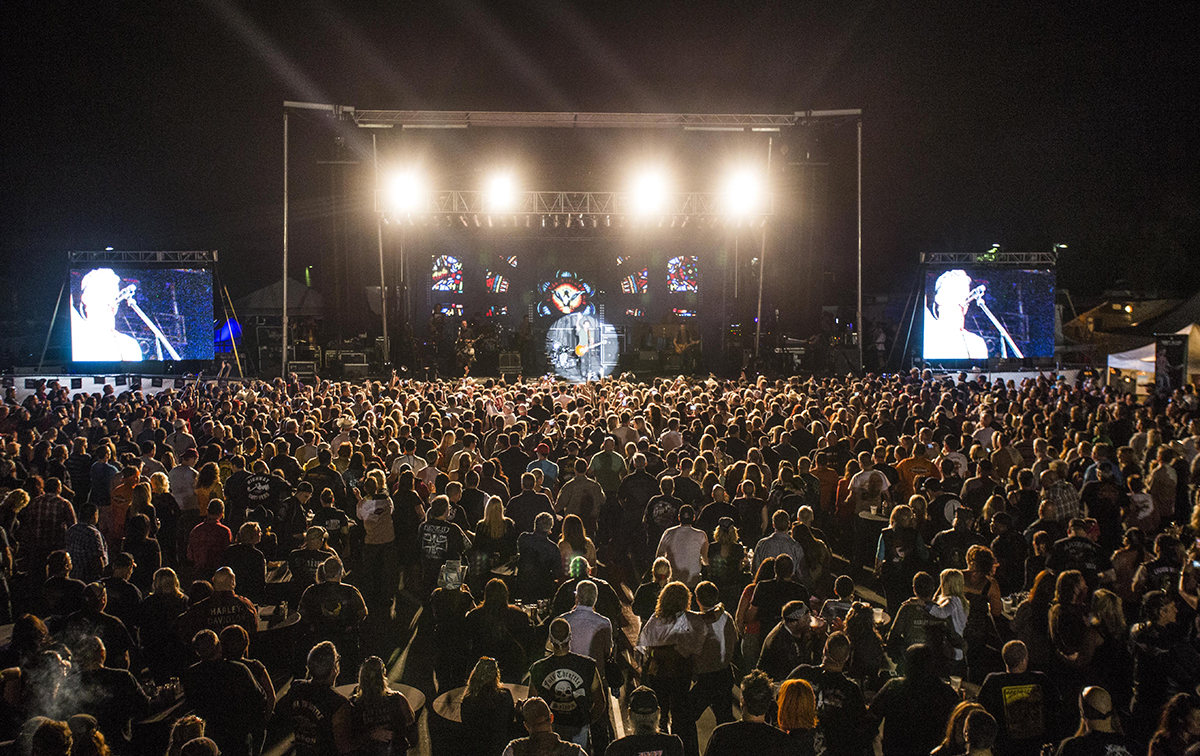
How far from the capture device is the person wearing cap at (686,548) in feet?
23.2

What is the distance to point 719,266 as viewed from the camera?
38.1 metres

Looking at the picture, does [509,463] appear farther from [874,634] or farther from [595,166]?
[595,166]

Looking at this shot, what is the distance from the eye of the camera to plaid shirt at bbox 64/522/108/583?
7141 mm

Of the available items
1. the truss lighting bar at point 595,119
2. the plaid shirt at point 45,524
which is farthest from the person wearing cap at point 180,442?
the truss lighting bar at point 595,119

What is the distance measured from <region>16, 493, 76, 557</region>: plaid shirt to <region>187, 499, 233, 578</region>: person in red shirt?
5.11 ft

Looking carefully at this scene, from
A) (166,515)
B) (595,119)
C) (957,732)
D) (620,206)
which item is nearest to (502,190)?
(595,119)

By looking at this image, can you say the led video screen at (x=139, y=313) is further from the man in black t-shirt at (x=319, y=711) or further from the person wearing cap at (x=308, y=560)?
the man in black t-shirt at (x=319, y=711)

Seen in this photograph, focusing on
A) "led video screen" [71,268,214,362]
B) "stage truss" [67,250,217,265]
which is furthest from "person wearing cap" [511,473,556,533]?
"led video screen" [71,268,214,362]

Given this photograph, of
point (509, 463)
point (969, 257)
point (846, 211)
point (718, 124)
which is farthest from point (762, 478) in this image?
point (846, 211)

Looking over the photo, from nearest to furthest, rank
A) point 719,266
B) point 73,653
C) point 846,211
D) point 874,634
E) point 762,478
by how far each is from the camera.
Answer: point 73,653 → point 874,634 → point 762,478 → point 719,266 → point 846,211

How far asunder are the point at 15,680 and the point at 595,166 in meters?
28.3

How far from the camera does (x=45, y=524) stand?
25.5ft

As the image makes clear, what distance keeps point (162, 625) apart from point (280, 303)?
3216 centimetres

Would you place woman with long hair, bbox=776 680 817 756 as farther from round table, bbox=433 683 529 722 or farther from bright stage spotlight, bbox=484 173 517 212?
bright stage spotlight, bbox=484 173 517 212
